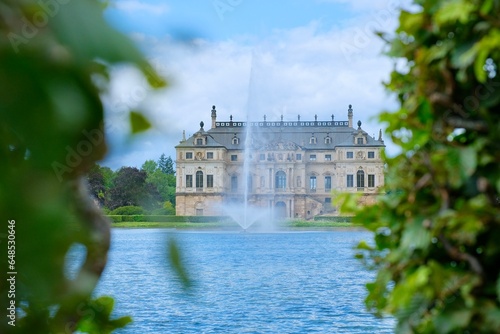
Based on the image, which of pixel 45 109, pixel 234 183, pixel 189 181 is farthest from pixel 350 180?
pixel 45 109

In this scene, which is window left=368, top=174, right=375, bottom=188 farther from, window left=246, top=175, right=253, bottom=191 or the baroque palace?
window left=246, top=175, right=253, bottom=191

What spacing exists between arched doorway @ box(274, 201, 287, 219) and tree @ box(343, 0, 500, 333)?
5660 cm

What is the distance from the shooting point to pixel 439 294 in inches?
52.4

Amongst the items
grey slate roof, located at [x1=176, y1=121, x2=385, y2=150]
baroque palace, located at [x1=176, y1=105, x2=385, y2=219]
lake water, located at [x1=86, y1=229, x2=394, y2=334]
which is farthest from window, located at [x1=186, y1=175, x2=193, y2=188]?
lake water, located at [x1=86, y1=229, x2=394, y2=334]

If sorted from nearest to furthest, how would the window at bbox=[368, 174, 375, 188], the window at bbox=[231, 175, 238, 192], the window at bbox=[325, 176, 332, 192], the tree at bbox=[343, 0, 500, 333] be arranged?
1. the tree at bbox=[343, 0, 500, 333]
2. the window at bbox=[368, 174, 375, 188]
3. the window at bbox=[325, 176, 332, 192]
4. the window at bbox=[231, 175, 238, 192]

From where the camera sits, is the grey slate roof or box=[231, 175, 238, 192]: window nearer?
the grey slate roof

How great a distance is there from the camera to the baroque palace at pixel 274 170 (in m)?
57.7

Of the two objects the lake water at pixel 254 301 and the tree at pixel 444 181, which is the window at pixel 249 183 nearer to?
the lake water at pixel 254 301

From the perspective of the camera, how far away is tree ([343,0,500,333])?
1302mm

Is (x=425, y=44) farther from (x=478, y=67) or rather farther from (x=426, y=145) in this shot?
(x=478, y=67)

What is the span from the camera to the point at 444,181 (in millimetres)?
1374

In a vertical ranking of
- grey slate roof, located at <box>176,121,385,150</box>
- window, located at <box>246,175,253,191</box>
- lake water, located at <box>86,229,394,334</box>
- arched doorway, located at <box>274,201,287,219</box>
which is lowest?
lake water, located at <box>86,229,394,334</box>

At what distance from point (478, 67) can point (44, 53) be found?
0.98m

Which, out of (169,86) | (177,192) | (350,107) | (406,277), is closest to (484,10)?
(406,277)
